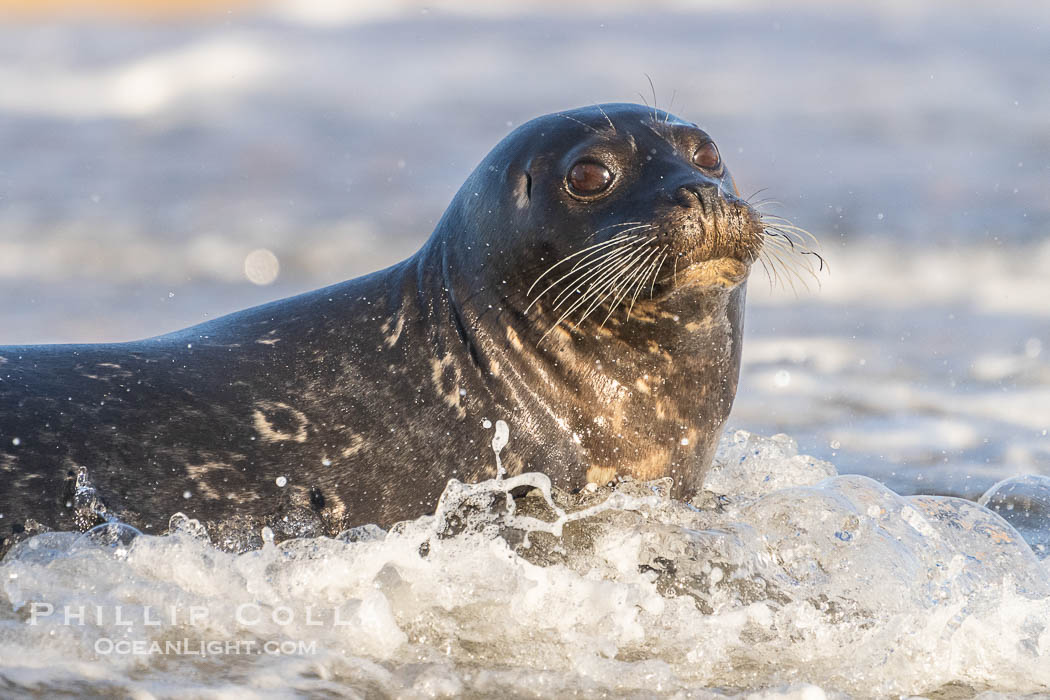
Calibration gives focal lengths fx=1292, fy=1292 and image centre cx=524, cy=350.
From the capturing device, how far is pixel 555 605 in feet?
12.8

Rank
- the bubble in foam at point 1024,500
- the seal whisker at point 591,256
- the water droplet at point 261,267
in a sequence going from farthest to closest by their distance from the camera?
the water droplet at point 261,267
the bubble in foam at point 1024,500
the seal whisker at point 591,256

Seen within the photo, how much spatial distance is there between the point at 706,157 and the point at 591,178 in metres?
0.50

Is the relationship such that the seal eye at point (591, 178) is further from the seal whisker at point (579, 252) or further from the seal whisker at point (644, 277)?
the seal whisker at point (644, 277)

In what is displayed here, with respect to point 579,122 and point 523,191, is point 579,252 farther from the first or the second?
point 579,122

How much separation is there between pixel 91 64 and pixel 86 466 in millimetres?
16980

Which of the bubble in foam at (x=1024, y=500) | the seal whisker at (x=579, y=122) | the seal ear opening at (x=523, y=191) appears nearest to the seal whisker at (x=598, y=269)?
the seal ear opening at (x=523, y=191)

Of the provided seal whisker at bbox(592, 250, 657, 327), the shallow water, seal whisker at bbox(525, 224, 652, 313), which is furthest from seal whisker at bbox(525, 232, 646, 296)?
the shallow water

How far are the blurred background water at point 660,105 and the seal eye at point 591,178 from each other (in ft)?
10.5

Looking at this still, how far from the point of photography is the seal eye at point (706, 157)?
4.78m

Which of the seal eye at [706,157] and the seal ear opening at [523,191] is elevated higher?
the seal eye at [706,157]

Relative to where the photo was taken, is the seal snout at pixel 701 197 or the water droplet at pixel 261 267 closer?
the seal snout at pixel 701 197

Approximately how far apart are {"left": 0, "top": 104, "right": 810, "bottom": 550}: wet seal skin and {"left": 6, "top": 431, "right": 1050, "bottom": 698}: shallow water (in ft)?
0.51

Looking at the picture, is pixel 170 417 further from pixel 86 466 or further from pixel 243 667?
pixel 243 667

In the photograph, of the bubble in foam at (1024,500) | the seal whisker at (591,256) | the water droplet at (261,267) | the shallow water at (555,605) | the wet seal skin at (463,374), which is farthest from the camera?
the water droplet at (261,267)
